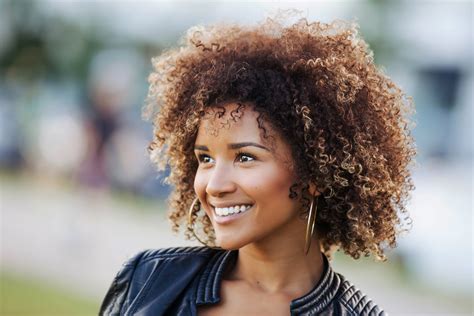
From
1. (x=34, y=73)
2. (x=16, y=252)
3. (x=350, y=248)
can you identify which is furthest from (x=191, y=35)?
(x=34, y=73)

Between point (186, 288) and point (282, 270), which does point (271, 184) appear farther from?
point (186, 288)

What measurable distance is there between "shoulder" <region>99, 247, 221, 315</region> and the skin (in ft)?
0.50

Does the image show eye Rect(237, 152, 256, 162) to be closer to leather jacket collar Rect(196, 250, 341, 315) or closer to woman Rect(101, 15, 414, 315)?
woman Rect(101, 15, 414, 315)

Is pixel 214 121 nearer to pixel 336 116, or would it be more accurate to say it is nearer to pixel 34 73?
pixel 336 116

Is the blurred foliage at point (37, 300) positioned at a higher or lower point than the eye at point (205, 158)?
lower

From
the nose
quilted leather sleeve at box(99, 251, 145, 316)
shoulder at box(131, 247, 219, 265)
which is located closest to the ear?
the nose

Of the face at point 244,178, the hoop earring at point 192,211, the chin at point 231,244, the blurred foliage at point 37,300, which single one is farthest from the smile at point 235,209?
the blurred foliage at point 37,300

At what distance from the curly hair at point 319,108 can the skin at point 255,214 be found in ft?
0.23

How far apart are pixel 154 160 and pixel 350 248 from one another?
97 centimetres

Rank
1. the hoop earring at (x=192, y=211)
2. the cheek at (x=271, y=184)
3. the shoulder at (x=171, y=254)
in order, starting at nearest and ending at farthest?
the cheek at (x=271, y=184) → the shoulder at (x=171, y=254) → the hoop earring at (x=192, y=211)

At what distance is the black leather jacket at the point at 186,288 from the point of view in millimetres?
3504

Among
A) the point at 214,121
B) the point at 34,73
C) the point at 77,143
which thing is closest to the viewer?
the point at 214,121

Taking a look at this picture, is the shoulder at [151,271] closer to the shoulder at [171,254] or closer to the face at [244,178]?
the shoulder at [171,254]

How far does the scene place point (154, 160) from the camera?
4062 mm
